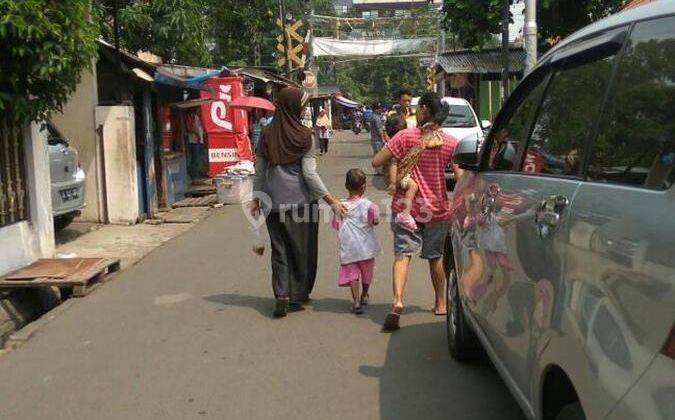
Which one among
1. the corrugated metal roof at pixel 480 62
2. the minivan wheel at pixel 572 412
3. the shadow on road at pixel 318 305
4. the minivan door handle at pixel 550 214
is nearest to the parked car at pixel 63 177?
the shadow on road at pixel 318 305

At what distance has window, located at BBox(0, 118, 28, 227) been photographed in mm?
7504

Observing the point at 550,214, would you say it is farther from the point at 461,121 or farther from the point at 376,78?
the point at 376,78

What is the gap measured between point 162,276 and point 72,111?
15.4ft

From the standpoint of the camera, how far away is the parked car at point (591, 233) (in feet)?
6.42

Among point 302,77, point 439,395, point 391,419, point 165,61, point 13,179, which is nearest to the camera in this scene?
point 391,419

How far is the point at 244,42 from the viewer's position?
63.6ft

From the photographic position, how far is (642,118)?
228 centimetres

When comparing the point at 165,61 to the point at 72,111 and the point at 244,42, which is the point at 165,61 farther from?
the point at 72,111

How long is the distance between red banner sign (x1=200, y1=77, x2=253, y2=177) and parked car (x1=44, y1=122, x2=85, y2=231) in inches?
206

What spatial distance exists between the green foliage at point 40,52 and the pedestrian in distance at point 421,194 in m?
2.98

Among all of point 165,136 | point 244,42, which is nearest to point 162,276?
point 165,136

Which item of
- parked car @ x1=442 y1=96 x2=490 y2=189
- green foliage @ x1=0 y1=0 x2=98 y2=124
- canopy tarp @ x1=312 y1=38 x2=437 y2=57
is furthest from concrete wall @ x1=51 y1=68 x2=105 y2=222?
canopy tarp @ x1=312 y1=38 x2=437 y2=57

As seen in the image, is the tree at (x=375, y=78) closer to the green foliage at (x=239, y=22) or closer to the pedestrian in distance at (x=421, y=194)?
the green foliage at (x=239, y=22)

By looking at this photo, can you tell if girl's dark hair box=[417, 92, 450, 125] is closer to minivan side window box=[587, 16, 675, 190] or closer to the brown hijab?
the brown hijab
